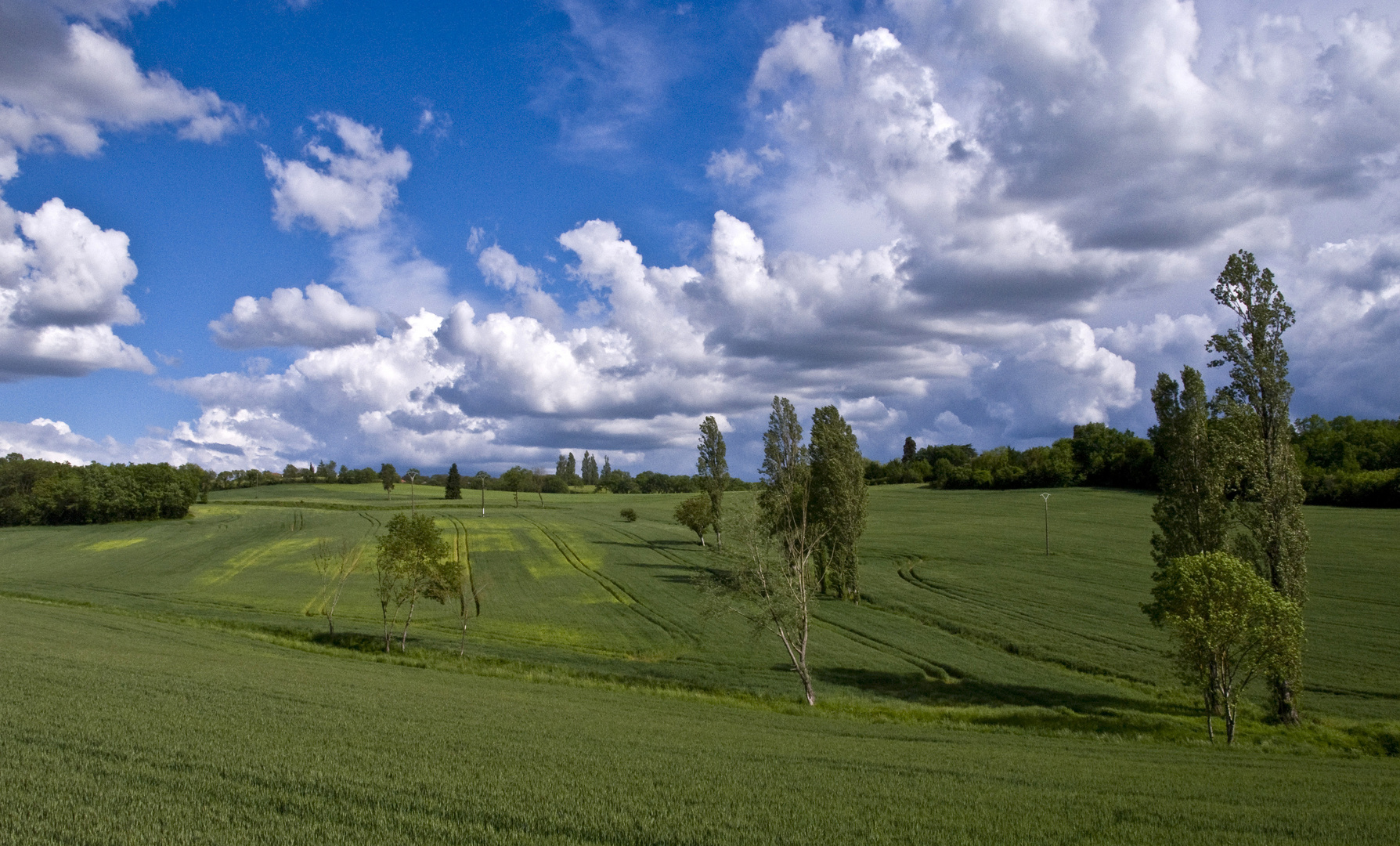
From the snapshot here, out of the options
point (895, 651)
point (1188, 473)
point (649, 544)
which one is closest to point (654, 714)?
point (895, 651)

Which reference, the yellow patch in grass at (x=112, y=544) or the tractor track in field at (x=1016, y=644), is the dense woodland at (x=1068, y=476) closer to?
the yellow patch in grass at (x=112, y=544)

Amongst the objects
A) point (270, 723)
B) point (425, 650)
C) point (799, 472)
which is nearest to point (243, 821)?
point (270, 723)

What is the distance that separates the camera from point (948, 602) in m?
60.4

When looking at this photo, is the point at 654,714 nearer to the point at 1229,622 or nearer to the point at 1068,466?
the point at 1229,622

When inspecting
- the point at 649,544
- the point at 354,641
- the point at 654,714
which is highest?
the point at 654,714

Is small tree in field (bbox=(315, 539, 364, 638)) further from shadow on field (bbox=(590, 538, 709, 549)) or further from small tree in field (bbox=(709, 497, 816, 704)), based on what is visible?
small tree in field (bbox=(709, 497, 816, 704))

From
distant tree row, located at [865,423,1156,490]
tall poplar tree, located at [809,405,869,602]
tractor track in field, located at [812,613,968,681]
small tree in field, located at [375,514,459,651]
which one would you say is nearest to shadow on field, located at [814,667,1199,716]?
tractor track in field, located at [812,613,968,681]

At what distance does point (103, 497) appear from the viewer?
108m

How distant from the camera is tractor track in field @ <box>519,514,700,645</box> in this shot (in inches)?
1901

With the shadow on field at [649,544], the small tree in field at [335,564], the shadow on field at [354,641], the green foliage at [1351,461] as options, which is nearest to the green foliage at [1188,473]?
the shadow on field at [354,641]

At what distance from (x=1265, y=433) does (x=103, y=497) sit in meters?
138

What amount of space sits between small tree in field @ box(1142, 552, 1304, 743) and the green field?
9.31 ft

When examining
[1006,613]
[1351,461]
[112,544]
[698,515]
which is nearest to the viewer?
[1006,613]

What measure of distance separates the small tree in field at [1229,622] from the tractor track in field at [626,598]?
88.1ft
